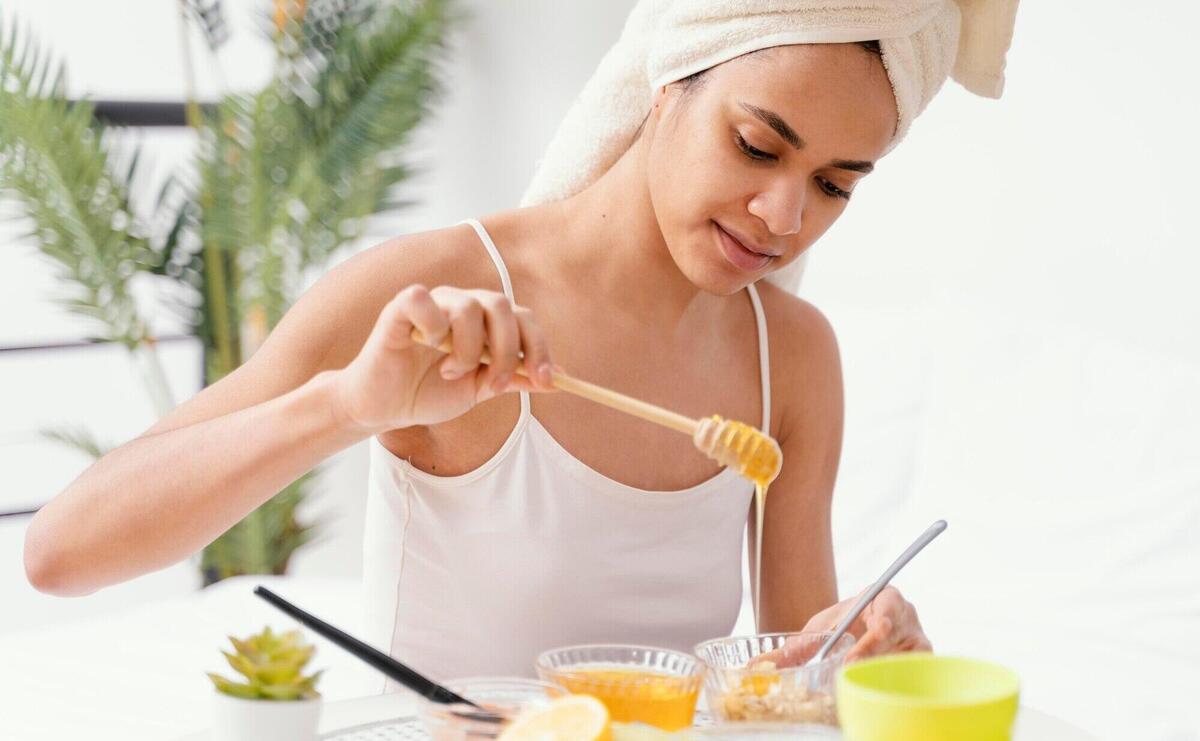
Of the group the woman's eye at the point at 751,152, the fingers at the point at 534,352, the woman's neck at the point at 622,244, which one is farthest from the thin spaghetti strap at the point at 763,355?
the fingers at the point at 534,352

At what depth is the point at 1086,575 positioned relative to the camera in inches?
84.6

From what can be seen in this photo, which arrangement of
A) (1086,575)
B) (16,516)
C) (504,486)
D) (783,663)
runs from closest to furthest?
(783,663), (504,486), (1086,575), (16,516)

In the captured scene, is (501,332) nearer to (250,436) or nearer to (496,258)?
(250,436)

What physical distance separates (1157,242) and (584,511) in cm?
147

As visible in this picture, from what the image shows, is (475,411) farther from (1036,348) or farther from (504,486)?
(1036,348)

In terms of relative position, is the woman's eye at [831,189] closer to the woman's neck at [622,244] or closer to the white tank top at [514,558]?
the woman's neck at [622,244]

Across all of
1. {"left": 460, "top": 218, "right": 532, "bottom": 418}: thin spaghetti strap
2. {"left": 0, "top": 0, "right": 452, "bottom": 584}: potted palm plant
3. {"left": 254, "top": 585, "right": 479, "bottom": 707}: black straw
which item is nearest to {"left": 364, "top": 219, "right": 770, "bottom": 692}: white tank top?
{"left": 460, "top": 218, "right": 532, "bottom": 418}: thin spaghetti strap

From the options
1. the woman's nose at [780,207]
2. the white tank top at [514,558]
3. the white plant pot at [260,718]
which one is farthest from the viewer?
the white tank top at [514,558]

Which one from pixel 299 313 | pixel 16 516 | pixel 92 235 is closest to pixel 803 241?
pixel 299 313

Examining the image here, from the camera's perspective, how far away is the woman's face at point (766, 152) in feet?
4.53

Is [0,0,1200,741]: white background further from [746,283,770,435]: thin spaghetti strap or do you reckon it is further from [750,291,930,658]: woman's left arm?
[746,283,770,435]: thin spaghetti strap

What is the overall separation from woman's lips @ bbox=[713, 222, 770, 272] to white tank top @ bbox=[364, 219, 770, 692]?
0.26 m

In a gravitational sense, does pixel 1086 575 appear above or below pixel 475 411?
below

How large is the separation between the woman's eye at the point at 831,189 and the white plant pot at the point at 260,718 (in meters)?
0.78
